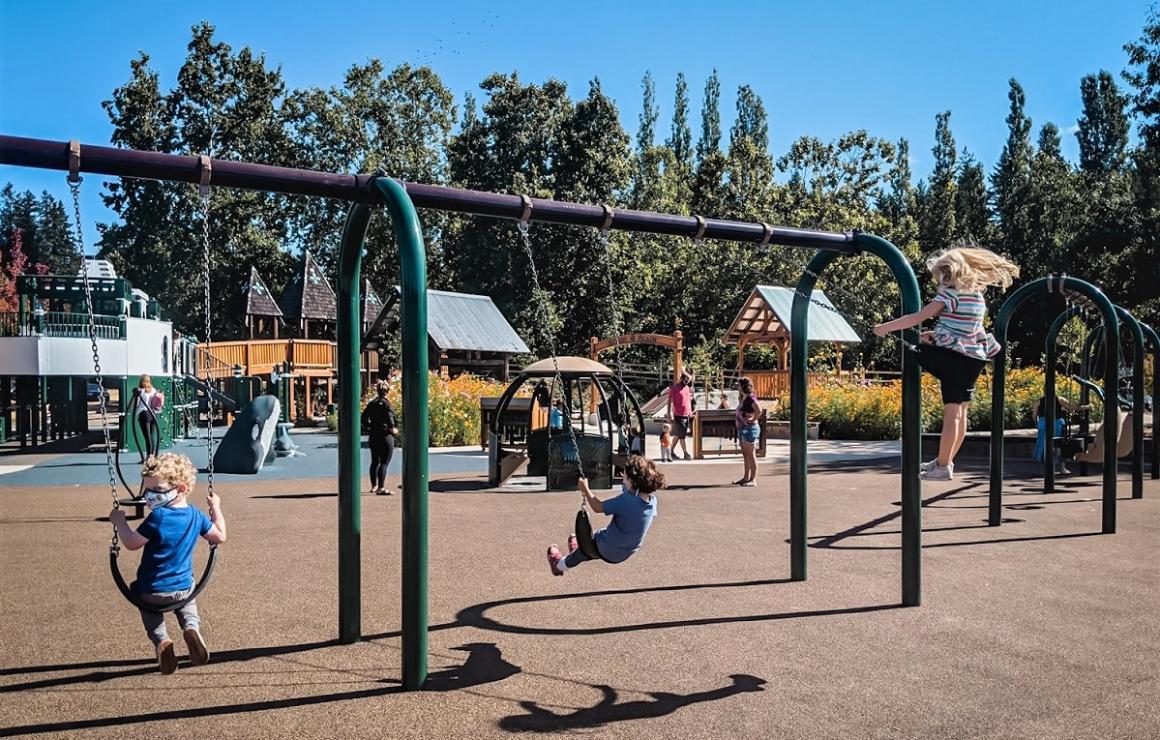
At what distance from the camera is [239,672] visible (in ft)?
18.8

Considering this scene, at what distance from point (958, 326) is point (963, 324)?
0.10 feet

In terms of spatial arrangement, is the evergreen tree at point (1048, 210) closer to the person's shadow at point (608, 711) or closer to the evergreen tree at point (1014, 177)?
the evergreen tree at point (1014, 177)

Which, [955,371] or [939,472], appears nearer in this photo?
[955,371]

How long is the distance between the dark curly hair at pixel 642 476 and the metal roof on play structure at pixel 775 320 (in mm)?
24851

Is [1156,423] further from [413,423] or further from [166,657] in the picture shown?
[166,657]

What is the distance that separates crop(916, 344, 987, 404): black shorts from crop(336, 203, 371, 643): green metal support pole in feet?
12.2

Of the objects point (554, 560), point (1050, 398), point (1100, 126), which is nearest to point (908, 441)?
point (554, 560)

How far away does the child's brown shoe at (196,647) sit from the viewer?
5461 mm

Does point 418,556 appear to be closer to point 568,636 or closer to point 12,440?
point 568,636

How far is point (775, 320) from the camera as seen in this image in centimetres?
3438

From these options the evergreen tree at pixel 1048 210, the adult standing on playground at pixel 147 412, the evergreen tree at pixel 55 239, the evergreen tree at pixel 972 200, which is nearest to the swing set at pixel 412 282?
the adult standing on playground at pixel 147 412

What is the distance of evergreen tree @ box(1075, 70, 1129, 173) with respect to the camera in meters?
85.9

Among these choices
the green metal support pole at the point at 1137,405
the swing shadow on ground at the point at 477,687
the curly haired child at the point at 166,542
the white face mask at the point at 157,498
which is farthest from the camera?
the green metal support pole at the point at 1137,405

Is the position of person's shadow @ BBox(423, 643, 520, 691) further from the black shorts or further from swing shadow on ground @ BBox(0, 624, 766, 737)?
the black shorts
